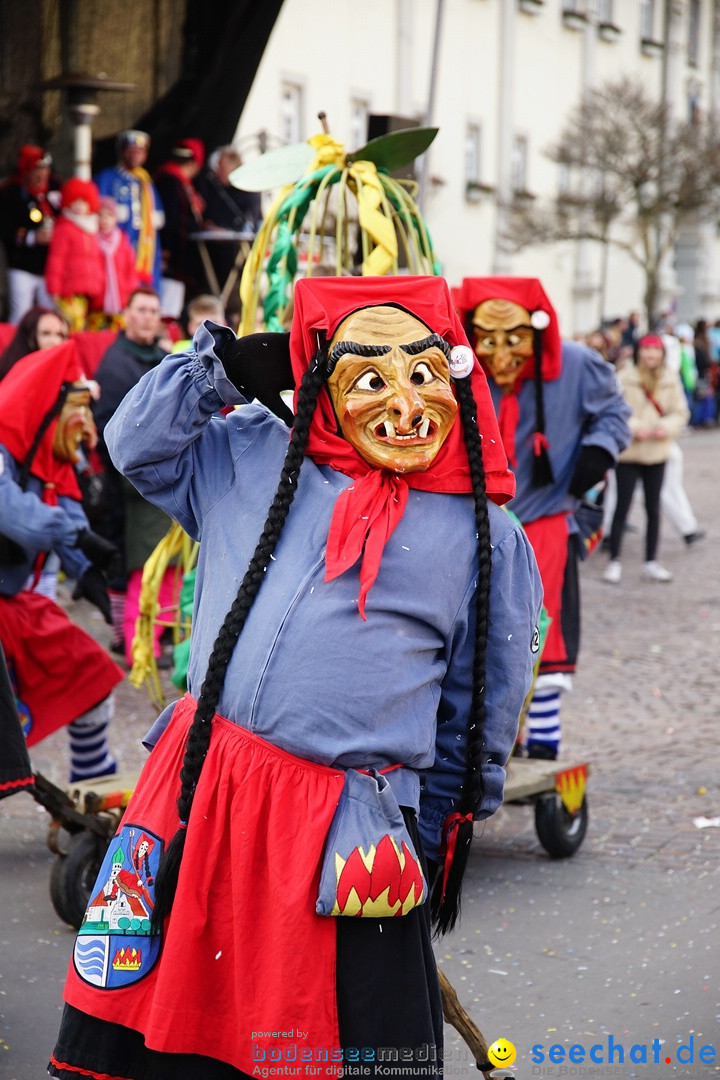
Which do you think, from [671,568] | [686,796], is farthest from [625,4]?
[686,796]

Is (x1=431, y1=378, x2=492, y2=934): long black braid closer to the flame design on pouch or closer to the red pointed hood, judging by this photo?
the red pointed hood

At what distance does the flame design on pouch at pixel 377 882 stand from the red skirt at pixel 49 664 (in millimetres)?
2586

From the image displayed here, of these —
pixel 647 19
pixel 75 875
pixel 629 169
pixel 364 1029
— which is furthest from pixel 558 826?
pixel 647 19

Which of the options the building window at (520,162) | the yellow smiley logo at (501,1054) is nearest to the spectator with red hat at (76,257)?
the yellow smiley logo at (501,1054)

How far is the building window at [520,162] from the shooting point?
2628 cm

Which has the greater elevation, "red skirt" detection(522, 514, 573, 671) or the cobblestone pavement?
"red skirt" detection(522, 514, 573, 671)

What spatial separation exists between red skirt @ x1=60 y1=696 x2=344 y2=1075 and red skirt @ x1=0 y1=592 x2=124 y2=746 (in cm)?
235

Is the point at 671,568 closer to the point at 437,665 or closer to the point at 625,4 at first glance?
the point at 437,665

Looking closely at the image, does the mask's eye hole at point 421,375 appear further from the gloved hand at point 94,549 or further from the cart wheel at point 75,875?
the gloved hand at point 94,549

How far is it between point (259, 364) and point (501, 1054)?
1749mm

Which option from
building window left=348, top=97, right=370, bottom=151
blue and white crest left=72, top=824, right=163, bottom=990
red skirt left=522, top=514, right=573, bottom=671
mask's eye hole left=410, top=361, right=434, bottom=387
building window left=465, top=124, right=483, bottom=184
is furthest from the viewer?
building window left=465, top=124, right=483, bottom=184

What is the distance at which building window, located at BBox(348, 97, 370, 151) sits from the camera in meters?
21.1

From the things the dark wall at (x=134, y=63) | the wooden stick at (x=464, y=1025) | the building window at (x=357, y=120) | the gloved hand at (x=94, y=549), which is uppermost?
the building window at (x=357, y=120)

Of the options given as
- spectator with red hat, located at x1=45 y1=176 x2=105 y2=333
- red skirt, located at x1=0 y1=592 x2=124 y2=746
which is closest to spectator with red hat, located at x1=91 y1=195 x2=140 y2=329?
spectator with red hat, located at x1=45 y1=176 x2=105 y2=333
